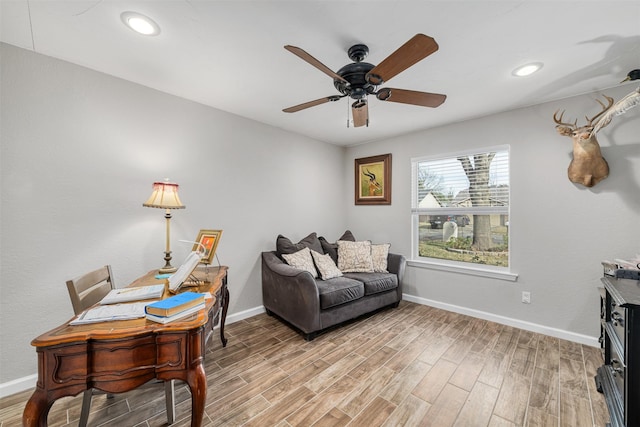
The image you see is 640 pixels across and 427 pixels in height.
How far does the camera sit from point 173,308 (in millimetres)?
1250

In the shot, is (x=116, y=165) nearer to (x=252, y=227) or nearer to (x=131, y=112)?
(x=131, y=112)

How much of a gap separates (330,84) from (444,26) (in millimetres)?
1026

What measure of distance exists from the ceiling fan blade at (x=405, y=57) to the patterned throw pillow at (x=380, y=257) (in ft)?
8.30

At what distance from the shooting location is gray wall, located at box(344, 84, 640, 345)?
7.88 ft

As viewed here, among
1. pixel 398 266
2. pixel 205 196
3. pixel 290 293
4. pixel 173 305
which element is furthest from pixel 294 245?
pixel 173 305

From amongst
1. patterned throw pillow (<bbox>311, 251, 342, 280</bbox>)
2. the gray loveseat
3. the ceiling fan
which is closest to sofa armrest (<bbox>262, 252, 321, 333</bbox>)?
the gray loveseat

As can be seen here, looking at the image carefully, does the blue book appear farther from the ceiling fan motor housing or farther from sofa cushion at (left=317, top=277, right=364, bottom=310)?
the ceiling fan motor housing

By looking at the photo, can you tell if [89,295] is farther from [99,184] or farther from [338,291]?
[338,291]

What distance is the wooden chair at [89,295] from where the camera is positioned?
1420 mm

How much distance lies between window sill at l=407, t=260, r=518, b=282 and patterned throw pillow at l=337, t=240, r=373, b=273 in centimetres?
69

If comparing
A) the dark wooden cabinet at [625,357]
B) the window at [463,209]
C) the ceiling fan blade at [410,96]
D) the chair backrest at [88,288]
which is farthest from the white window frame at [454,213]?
the chair backrest at [88,288]

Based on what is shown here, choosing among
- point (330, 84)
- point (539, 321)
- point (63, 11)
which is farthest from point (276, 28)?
point (539, 321)

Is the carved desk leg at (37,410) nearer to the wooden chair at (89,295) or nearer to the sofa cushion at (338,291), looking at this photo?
the wooden chair at (89,295)

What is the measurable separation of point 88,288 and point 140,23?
1.72 m
